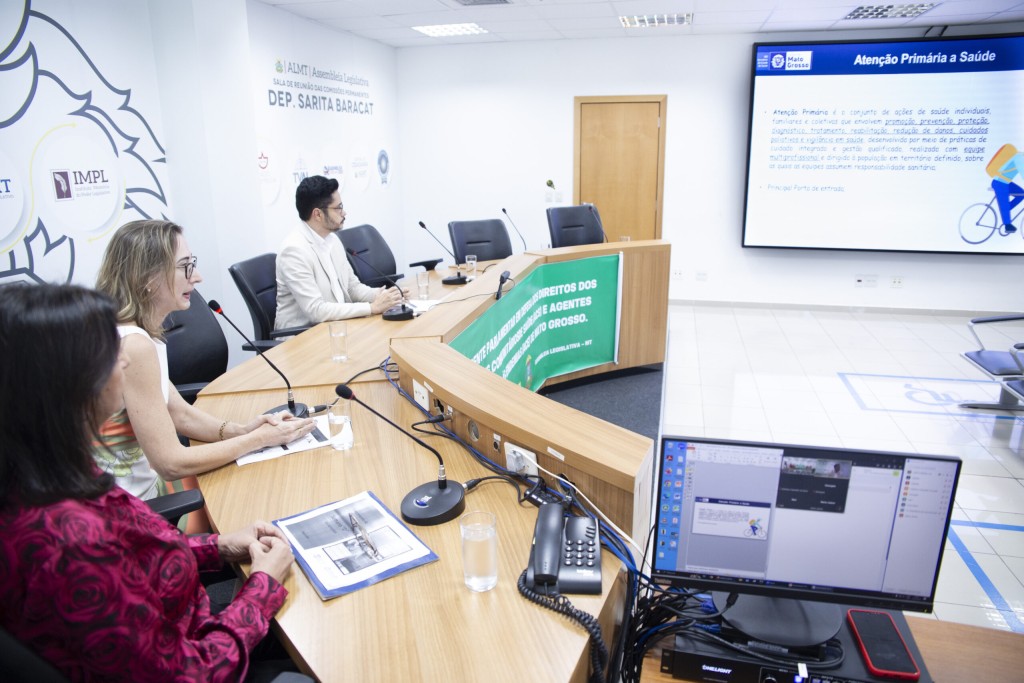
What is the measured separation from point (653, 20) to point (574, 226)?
214cm

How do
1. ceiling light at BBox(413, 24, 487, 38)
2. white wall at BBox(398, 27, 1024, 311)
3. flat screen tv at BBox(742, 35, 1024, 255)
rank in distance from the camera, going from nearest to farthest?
flat screen tv at BBox(742, 35, 1024, 255) < ceiling light at BBox(413, 24, 487, 38) < white wall at BBox(398, 27, 1024, 311)

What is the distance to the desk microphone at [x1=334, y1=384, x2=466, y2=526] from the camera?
5.05ft

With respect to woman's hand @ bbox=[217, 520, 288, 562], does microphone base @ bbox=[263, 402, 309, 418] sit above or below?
above

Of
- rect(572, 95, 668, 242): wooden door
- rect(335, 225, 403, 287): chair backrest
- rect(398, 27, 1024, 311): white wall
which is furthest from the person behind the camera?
rect(572, 95, 668, 242): wooden door

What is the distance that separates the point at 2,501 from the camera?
0.95 metres

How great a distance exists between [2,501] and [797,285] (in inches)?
275

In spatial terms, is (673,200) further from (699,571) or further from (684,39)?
(699,571)

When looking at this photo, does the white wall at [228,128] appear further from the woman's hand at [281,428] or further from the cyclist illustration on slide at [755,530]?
the cyclist illustration on slide at [755,530]

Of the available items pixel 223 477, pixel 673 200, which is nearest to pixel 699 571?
pixel 223 477

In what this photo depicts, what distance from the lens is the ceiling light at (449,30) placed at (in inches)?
240

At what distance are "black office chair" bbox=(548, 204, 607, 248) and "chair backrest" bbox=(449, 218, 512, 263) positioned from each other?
1.40 feet

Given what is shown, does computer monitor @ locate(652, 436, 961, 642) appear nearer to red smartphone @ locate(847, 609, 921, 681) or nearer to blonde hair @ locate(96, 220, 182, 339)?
red smartphone @ locate(847, 609, 921, 681)

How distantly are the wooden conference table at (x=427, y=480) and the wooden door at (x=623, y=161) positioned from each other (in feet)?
14.9

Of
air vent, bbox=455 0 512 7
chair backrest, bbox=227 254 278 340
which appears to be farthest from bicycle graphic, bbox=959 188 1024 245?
chair backrest, bbox=227 254 278 340
